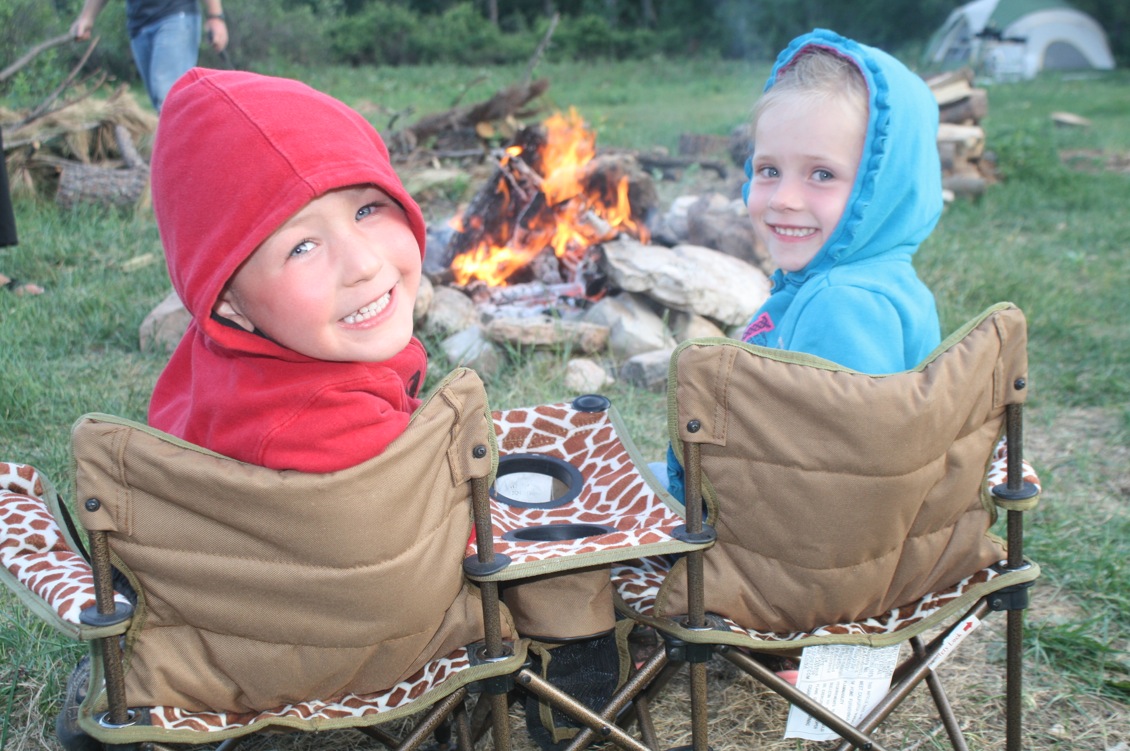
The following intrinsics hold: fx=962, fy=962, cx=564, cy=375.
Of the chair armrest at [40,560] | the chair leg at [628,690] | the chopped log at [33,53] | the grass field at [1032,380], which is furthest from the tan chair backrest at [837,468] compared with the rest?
the chopped log at [33,53]

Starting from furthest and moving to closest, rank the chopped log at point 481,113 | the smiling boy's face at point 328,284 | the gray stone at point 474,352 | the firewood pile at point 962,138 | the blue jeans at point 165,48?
the firewood pile at point 962,138 < the chopped log at point 481,113 < the blue jeans at point 165,48 < the gray stone at point 474,352 < the smiling boy's face at point 328,284

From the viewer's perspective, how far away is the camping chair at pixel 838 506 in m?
1.57

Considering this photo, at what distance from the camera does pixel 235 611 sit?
4.79 feet

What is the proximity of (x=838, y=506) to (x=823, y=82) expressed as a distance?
0.89 meters

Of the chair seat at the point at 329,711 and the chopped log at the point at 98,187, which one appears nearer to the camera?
the chair seat at the point at 329,711

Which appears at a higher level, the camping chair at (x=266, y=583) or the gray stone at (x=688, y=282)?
the camping chair at (x=266, y=583)

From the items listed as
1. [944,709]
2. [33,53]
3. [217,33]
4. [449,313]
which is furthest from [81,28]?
[944,709]

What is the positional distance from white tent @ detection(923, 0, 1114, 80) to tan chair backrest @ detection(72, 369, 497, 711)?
22.7 m

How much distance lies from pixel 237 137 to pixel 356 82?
17728mm

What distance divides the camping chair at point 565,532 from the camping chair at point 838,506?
0.10 m

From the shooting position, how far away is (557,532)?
1876 mm

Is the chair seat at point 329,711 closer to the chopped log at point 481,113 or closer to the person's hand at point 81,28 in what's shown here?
the person's hand at point 81,28

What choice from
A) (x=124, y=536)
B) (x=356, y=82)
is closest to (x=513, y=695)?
(x=124, y=536)

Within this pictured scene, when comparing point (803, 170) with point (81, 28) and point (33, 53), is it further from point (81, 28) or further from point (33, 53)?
point (33, 53)
